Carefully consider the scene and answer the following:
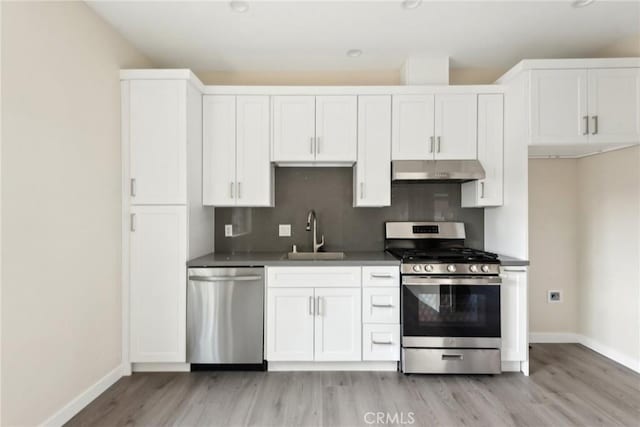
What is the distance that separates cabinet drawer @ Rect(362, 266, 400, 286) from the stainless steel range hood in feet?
2.67

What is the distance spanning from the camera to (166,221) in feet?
8.85

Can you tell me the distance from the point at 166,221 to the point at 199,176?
51 cm

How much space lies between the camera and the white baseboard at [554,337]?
3.33 meters

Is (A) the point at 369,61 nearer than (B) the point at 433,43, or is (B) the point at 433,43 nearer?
(B) the point at 433,43

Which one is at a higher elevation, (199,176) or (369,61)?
(369,61)

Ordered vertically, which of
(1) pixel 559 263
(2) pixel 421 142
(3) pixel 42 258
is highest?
(2) pixel 421 142

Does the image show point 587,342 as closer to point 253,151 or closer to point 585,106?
point 585,106

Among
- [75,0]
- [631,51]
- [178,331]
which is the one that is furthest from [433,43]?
[178,331]

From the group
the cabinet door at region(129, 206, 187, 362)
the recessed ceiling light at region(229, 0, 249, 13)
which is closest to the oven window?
the cabinet door at region(129, 206, 187, 362)

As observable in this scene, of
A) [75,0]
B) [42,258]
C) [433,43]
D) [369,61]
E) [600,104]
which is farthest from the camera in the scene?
[369,61]

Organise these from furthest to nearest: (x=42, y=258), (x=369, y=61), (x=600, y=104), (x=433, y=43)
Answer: (x=369, y=61)
(x=433, y=43)
(x=600, y=104)
(x=42, y=258)

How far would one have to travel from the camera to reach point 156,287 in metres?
Result: 2.68

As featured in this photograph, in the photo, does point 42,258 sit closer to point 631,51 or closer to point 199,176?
point 199,176

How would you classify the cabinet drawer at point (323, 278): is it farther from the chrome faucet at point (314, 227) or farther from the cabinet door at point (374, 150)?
the cabinet door at point (374, 150)
